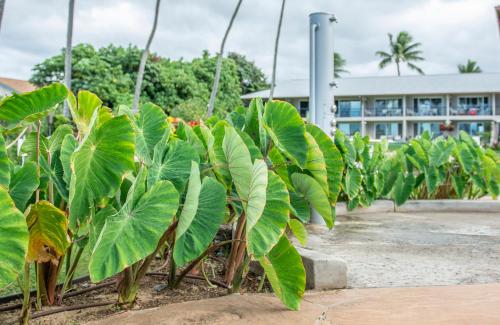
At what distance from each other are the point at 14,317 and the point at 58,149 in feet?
2.42

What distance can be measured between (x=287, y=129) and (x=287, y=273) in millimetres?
710

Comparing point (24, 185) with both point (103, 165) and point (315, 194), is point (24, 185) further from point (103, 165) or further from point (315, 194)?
point (315, 194)

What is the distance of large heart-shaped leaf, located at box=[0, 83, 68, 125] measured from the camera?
1.99m

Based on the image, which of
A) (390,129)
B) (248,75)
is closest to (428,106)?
(390,129)

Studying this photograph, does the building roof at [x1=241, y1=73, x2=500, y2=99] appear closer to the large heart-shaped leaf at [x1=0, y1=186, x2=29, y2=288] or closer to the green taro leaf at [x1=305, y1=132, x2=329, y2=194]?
the green taro leaf at [x1=305, y1=132, x2=329, y2=194]

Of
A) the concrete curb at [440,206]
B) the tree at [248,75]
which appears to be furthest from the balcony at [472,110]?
the concrete curb at [440,206]

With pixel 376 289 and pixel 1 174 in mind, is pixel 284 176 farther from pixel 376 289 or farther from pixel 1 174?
pixel 1 174

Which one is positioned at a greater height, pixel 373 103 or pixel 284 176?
pixel 373 103

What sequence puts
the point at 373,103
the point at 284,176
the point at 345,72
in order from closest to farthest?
the point at 284,176, the point at 373,103, the point at 345,72

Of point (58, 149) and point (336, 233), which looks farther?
point (336, 233)

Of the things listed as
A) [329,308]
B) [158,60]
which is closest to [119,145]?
[329,308]

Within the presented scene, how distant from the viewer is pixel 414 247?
419cm

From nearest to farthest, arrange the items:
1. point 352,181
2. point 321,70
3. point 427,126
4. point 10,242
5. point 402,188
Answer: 1. point 10,242
2. point 321,70
3. point 352,181
4. point 402,188
5. point 427,126

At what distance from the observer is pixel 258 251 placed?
2.07m
